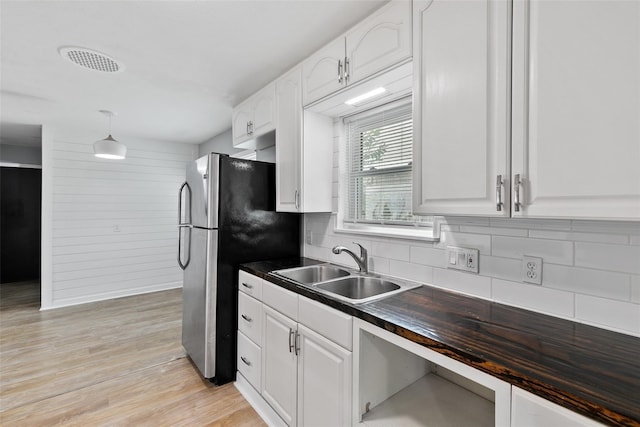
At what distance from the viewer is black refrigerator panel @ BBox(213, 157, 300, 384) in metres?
2.25

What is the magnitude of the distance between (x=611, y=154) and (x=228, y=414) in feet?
7.73

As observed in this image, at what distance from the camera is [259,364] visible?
2016 mm

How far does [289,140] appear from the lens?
2.28m

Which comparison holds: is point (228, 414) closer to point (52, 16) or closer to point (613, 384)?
point (613, 384)

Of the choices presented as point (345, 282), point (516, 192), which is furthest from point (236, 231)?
point (516, 192)

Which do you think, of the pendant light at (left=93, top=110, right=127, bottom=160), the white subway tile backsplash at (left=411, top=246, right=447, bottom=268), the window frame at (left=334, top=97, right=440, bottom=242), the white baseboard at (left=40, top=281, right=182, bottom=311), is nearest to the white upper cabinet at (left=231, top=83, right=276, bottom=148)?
the window frame at (left=334, top=97, right=440, bottom=242)

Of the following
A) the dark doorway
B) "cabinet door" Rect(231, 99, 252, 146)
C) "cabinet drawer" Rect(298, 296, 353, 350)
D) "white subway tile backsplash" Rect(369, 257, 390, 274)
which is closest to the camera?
"cabinet drawer" Rect(298, 296, 353, 350)

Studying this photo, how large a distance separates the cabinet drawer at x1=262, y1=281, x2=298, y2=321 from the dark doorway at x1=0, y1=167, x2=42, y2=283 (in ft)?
20.1

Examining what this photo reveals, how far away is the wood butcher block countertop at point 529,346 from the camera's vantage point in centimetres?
74

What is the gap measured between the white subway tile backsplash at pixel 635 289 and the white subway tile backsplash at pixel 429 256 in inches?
27.8

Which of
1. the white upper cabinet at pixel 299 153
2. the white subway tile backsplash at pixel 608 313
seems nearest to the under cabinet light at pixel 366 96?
the white upper cabinet at pixel 299 153

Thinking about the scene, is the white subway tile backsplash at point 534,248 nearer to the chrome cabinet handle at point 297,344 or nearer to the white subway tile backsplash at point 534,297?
the white subway tile backsplash at point 534,297

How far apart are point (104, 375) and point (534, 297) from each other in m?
3.05

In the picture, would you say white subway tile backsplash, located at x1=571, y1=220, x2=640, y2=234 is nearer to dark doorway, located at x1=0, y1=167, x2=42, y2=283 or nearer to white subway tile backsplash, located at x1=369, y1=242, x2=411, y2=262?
white subway tile backsplash, located at x1=369, y1=242, x2=411, y2=262
